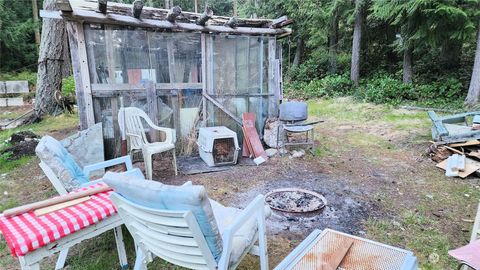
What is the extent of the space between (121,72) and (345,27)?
32.8ft

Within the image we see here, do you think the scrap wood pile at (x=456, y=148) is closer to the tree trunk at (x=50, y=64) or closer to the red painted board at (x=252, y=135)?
the red painted board at (x=252, y=135)

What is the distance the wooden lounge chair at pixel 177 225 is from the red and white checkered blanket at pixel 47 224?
33 centimetres

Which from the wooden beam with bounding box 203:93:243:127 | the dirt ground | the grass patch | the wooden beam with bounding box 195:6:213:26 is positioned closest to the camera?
the dirt ground

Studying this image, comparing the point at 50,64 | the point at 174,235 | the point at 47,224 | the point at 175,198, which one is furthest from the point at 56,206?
the point at 50,64

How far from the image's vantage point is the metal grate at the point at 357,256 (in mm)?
1771

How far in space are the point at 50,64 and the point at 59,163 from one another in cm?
592

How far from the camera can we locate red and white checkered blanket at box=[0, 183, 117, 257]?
1.62 m

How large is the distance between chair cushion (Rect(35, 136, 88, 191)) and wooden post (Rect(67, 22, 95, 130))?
6.04 ft

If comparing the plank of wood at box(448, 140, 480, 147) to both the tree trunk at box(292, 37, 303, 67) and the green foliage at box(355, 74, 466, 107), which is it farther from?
the tree trunk at box(292, 37, 303, 67)

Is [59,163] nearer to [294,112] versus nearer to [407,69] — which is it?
[294,112]

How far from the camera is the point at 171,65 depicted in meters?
4.91

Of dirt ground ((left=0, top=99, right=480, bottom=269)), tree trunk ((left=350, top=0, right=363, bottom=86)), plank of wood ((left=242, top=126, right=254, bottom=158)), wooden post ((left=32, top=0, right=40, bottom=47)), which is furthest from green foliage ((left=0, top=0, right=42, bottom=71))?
tree trunk ((left=350, top=0, right=363, bottom=86))

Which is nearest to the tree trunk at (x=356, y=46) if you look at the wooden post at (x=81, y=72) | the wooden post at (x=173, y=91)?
the wooden post at (x=173, y=91)

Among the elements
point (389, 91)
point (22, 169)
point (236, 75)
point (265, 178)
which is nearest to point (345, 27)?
point (389, 91)
